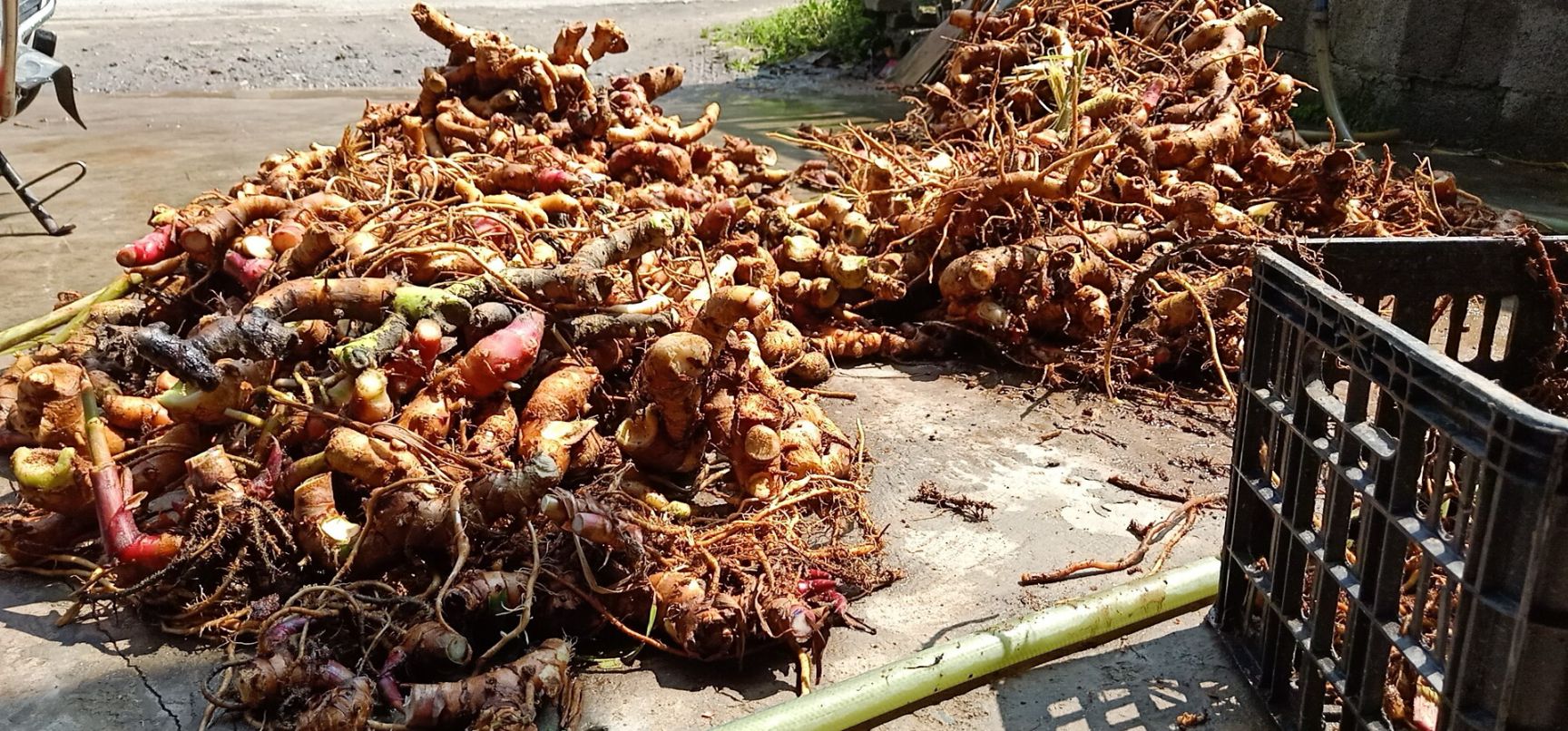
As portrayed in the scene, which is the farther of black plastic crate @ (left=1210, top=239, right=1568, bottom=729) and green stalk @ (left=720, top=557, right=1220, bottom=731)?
green stalk @ (left=720, top=557, right=1220, bottom=731)

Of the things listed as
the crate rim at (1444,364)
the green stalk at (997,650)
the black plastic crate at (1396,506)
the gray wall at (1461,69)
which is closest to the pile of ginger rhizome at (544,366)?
the green stalk at (997,650)

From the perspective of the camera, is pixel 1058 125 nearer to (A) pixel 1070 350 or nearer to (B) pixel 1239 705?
(A) pixel 1070 350

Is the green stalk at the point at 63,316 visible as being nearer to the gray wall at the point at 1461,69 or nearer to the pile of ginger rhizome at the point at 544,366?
the pile of ginger rhizome at the point at 544,366

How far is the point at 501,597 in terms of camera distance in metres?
1.86

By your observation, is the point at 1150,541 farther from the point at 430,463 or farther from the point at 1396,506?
the point at 430,463

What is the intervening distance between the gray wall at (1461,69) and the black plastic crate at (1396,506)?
191 inches

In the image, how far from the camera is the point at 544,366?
8.23 ft

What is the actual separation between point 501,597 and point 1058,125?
2.90 metres

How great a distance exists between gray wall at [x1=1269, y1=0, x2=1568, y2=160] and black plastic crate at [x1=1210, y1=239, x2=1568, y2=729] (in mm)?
4849

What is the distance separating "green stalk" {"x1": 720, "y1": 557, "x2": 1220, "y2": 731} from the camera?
1667 millimetres

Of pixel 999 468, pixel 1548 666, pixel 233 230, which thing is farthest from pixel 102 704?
pixel 1548 666

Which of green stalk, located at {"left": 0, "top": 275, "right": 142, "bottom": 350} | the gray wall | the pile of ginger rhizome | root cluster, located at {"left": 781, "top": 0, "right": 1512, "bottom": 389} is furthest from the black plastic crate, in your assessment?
the gray wall

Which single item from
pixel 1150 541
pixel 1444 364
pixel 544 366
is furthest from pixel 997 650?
pixel 544 366

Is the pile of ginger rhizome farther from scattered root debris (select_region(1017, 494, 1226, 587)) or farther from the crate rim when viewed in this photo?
the crate rim
